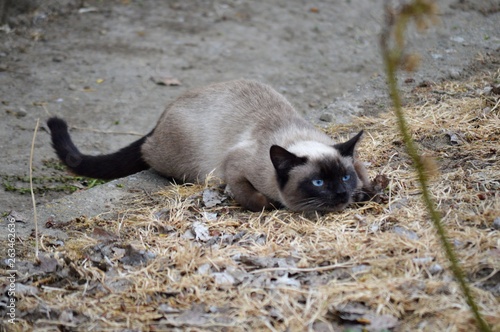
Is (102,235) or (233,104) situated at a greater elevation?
(233,104)

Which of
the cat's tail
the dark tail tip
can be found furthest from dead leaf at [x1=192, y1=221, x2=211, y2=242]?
the dark tail tip

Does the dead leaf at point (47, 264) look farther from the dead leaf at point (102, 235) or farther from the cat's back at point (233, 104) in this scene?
the cat's back at point (233, 104)

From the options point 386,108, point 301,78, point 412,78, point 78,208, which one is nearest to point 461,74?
point 412,78

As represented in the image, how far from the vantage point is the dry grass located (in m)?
3.02

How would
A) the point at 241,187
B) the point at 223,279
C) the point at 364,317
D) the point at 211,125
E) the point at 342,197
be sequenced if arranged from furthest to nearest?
the point at 211,125
the point at 241,187
the point at 342,197
the point at 223,279
the point at 364,317

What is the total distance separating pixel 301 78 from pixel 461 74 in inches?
77.5

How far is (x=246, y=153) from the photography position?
453cm

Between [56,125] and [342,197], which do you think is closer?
[342,197]

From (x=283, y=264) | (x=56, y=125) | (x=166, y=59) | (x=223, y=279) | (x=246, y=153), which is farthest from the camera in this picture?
(x=166, y=59)

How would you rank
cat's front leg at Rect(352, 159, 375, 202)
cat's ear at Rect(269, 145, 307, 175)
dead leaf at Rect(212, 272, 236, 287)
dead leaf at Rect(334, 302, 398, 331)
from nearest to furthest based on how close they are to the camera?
dead leaf at Rect(334, 302, 398, 331) → dead leaf at Rect(212, 272, 236, 287) → cat's ear at Rect(269, 145, 307, 175) → cat's front leg at Rect(352, 159, 375, 202)

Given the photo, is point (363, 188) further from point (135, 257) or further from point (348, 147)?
point (135, 257)

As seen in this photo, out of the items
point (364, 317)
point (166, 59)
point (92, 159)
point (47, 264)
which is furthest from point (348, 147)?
point (166, 59)

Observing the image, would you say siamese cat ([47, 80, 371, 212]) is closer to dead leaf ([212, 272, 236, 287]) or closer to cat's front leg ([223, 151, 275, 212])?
cat's front leg ([223, 151, 275, 212])

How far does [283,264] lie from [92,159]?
2.29 m
